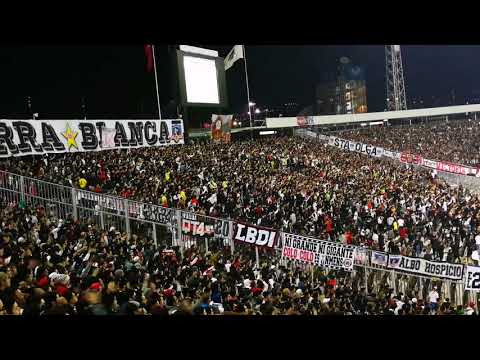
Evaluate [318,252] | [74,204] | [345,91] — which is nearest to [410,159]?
[318,252]

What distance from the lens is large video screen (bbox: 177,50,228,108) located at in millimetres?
19062

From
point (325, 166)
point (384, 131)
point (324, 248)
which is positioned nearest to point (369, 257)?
point (324, 248)

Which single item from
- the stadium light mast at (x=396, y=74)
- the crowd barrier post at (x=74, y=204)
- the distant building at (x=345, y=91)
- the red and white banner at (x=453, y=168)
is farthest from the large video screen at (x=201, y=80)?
the distant building at (x=345, y=91)

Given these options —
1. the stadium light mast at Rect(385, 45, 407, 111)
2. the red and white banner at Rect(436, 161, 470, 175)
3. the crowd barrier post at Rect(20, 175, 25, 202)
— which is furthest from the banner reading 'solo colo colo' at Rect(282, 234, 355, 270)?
the stadium light mast at Rect(385, 45, 407, 111)

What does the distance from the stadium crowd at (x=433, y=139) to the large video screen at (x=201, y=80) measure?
1189cm

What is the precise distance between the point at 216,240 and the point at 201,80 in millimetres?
11959

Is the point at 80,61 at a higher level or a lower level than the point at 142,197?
higher

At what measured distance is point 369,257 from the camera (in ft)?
31.4

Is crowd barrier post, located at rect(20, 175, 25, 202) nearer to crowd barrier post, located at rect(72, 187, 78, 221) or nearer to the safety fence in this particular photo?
the safety fence

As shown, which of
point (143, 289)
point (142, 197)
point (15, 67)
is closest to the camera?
point (143, 289)

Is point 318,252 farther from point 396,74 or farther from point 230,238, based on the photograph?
point 396,74

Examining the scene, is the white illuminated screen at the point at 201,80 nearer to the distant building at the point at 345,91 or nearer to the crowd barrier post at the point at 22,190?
the crowd barrier post at the point at 22,190
